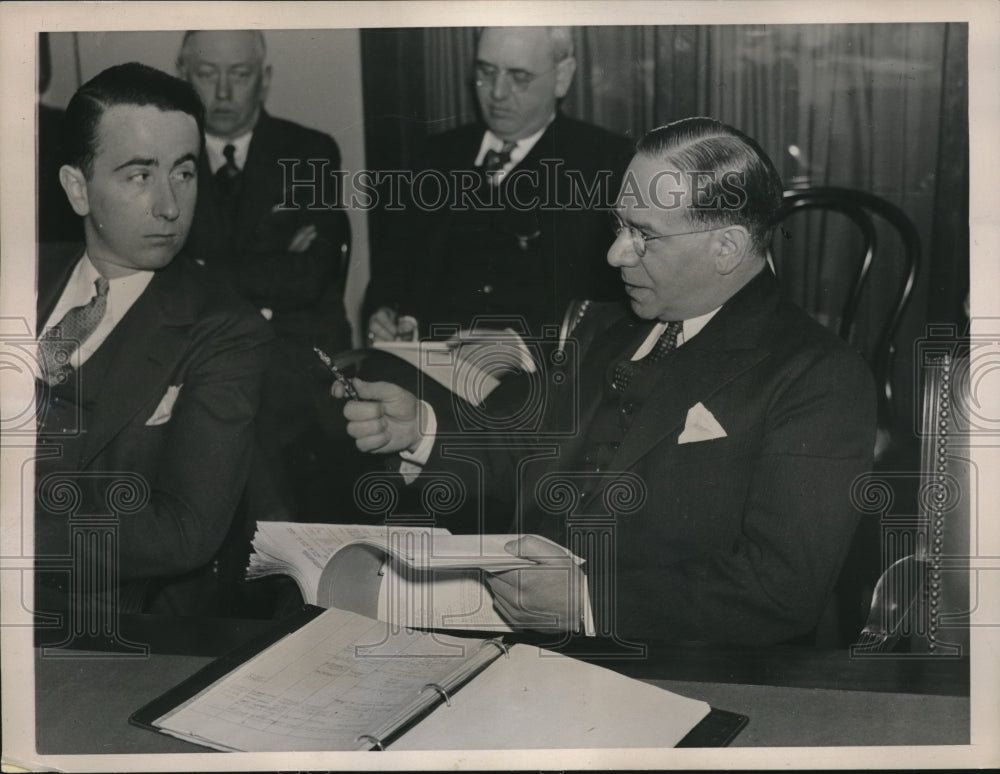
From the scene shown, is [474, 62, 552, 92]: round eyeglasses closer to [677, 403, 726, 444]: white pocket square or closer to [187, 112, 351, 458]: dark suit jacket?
[187, 112, 351, 458]: dark suit jacket

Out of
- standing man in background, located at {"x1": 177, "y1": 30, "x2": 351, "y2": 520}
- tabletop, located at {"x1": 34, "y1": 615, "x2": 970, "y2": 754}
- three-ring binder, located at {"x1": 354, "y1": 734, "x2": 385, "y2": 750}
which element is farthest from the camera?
standing man in background, located at {"x1": 177, "y1": 30, "x2": 351, "y2": 520}

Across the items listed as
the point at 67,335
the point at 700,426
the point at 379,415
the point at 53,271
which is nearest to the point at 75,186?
the point at 53,271

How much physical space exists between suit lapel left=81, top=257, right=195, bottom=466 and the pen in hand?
0.86 feet

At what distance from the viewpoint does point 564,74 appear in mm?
2117

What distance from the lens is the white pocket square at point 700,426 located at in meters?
2.08

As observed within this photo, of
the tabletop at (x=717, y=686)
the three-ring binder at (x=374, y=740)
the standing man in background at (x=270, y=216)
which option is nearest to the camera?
the three-ring binder at (x=374, y=740)

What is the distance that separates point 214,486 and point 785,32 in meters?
1.41

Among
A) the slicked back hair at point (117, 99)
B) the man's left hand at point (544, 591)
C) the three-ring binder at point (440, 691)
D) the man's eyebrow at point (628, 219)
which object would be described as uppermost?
the slicked back hair at point (117, 99)

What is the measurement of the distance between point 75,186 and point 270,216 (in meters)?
0.38

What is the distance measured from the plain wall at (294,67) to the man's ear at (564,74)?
1.26 feet

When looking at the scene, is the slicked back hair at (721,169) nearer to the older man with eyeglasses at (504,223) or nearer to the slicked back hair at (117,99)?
the older man with eyeglasses at (504,223)

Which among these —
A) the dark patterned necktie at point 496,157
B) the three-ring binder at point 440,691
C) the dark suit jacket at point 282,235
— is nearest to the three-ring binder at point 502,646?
the three-ring binder at point 440,691

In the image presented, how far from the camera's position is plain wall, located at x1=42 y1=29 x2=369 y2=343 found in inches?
83.0

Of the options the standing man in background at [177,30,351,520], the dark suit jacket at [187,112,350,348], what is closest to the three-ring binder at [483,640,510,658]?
the standing man in background at [177,30,351,520]
